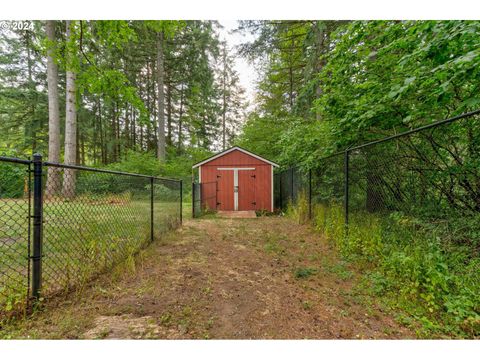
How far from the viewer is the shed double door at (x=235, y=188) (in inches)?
374

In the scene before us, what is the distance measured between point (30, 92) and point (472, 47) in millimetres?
18840

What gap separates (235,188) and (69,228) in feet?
22.6

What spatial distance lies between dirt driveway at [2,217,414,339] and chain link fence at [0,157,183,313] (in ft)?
0.81

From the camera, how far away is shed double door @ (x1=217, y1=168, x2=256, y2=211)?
951 centimetres

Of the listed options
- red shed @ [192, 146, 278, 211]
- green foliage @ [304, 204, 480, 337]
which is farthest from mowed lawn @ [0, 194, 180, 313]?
red shed @ [192, 146, 278, 211]

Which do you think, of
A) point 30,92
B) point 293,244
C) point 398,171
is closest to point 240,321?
point 293,244

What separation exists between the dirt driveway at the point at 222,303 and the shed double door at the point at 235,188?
5984 millimetres

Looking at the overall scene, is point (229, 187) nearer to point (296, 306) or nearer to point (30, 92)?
point (296, 306)

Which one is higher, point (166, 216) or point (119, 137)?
point (119, 137)

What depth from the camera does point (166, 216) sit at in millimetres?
4984

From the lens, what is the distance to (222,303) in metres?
2.08

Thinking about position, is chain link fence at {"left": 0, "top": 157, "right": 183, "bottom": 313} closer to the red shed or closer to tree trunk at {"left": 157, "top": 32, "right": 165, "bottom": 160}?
the red shed

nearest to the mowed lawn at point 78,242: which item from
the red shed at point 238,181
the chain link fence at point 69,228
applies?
the chain link fence at point 69,228

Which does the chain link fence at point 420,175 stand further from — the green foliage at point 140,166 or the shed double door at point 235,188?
the green foliage at point 140,166
